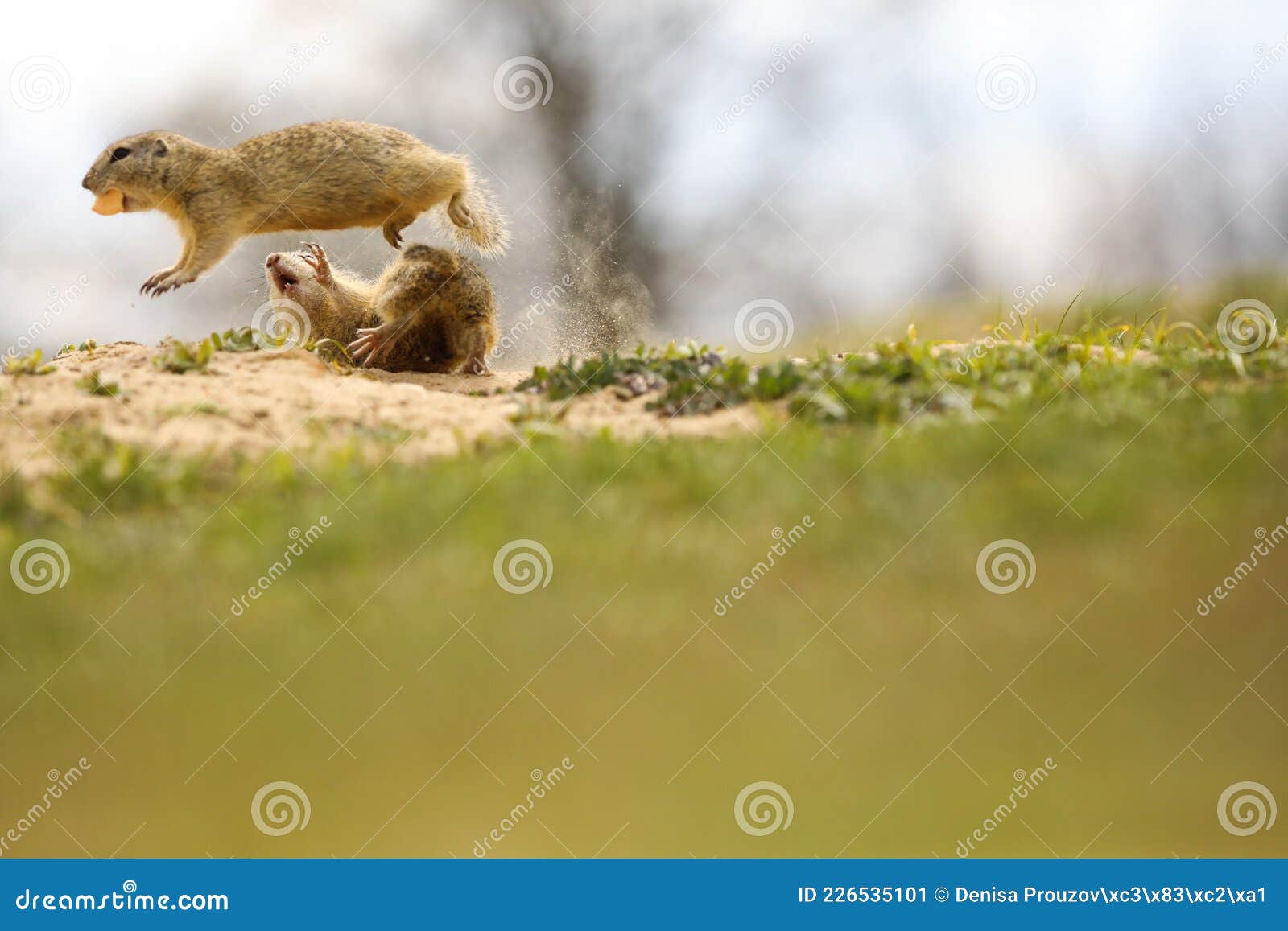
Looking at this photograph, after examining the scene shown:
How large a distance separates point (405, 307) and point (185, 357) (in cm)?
159

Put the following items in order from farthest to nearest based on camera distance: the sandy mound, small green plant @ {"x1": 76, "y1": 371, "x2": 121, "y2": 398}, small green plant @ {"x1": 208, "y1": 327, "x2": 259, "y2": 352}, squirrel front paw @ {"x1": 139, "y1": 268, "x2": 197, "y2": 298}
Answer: squirrel front paw @ {"x1": 139, "y1": 268, "x2": 197, "y2": 298} → small green plant @ {"x1": 208, "y1": 327, "x2": 259, "y2": 352} → small green plant @ {"x1": 76, "y1": 371, "x2": 121, "y2": 398} → the sandy mound

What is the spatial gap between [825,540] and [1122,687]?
1.35 metres

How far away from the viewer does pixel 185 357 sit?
7.04 meters

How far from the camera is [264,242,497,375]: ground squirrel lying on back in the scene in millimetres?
8008

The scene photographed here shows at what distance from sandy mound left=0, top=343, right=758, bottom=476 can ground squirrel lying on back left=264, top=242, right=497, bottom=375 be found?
0.87 m

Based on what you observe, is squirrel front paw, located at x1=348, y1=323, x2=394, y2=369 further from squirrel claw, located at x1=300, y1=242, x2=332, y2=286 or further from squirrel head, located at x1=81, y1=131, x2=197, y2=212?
squirrel head, located at x1=81, y1=131, x2=197, y2=212

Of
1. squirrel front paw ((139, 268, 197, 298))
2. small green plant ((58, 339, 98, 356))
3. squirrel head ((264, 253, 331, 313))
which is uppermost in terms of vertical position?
squirrel head ((264, 253, 331, 313))

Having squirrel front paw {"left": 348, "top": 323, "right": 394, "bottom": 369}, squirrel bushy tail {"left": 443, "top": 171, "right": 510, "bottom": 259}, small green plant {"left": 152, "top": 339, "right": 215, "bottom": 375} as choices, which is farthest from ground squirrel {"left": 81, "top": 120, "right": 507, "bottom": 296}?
squirrel front paw {"left": 348, "top": 323, "right": 394, "bottom": 369}

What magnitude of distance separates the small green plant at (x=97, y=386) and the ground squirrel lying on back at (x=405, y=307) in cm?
180

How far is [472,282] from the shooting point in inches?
322

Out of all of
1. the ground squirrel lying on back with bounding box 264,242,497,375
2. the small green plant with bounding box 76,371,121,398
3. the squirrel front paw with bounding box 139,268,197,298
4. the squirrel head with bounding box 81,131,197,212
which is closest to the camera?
the small green plant with bounding box 76,371,121,398

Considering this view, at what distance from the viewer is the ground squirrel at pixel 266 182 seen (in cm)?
766

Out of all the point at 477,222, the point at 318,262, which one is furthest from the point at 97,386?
the point at 477,222

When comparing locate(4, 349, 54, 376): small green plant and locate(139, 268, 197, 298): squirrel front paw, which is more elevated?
locate(139, 268, 197, 298): squirrel front paw
